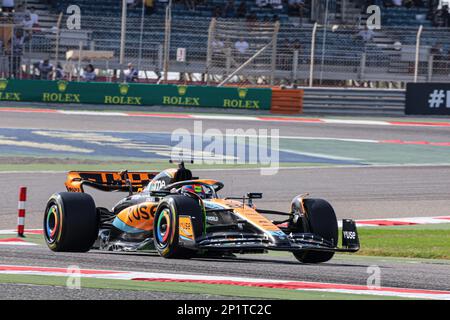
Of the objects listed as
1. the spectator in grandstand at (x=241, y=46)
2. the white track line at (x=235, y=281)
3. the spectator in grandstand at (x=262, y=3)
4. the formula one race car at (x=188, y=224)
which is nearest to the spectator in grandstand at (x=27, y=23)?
the spectator in grandstand at (x=241, y=46)

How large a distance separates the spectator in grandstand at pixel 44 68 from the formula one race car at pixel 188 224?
21.9 m

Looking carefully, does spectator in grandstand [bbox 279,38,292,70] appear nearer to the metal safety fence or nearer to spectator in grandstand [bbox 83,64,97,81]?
the metal safety fence

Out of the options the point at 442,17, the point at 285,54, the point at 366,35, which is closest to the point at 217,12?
the point at 285,54

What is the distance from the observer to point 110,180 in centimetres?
1398

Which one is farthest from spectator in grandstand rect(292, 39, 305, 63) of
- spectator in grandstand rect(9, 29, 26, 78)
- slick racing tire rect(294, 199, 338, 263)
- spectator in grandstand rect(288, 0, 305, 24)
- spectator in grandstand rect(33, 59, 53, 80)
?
slick racing tire rect(294, 199, 338, 263)

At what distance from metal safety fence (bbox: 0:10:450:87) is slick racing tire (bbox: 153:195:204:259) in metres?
23.4

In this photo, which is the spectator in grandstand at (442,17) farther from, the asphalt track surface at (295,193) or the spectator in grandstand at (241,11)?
the asphalt track surface at (295,193)

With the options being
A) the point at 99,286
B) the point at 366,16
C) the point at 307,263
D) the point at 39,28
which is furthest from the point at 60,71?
the point at 99,286

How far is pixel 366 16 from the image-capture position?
135 feet

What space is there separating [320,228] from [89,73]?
24.4m

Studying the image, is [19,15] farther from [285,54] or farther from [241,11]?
[285,54]

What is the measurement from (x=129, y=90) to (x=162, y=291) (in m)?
27.0

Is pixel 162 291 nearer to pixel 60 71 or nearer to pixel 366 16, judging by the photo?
pixel 60 71

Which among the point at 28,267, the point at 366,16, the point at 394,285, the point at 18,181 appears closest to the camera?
the point at 394,285
